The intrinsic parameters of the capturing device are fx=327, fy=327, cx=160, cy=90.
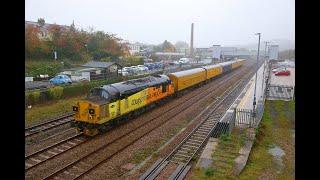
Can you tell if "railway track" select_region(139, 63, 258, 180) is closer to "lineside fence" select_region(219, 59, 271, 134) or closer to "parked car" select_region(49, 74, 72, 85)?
"lineside fence" select_region(219, 59, 271, 134)

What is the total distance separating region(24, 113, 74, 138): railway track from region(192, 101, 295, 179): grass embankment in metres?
11.0

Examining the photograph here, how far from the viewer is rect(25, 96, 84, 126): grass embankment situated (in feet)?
79.0

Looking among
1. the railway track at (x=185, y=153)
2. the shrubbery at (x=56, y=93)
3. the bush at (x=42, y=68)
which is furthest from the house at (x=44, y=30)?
the railway track at (x=185, y=153)

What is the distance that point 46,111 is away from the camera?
87.7 ft

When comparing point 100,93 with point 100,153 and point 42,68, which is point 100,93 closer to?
point 100,153

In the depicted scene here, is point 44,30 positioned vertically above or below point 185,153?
above

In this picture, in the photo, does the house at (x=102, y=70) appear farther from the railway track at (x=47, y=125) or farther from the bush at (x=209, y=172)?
the bush at (x=209, y=172)

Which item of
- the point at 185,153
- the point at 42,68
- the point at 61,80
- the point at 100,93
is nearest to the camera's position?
the point at 185,153

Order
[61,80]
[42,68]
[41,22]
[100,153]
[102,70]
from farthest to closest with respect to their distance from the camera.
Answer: [41,22]
[42,68]
[102,70]
[61,80]
[100,153]

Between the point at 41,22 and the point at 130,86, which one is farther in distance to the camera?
the point at 41,22

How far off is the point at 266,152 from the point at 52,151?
11456 millimetres

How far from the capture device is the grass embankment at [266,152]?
47.3ft

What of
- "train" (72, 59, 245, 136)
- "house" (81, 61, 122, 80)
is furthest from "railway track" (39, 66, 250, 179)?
"house" (81, 61, 122, 80)

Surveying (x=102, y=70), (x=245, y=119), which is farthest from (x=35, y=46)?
(x=245, y=119)
